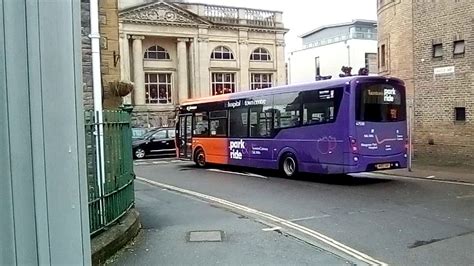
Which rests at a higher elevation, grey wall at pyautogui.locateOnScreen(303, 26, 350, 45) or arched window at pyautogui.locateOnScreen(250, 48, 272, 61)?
grey wall at pyautogui.locateOnScreen(303, 26, 350, 45)

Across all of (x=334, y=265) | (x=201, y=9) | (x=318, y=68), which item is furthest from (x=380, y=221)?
(x=318, y=68)

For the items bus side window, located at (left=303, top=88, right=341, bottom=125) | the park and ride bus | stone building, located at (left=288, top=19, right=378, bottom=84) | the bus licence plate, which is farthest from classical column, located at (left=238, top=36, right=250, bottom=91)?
the bus licence plate

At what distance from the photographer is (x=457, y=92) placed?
61.2 feet

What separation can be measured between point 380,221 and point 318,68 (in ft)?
157

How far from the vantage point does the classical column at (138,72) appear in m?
44.3

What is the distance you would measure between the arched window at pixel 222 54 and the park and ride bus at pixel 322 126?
98.2ft

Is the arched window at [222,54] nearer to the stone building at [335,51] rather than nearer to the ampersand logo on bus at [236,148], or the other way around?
the stone building at [335,51]

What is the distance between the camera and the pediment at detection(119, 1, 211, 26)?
43.9 m

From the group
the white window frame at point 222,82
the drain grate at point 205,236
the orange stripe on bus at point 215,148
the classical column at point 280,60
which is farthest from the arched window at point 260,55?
the drain grate at point 205,236

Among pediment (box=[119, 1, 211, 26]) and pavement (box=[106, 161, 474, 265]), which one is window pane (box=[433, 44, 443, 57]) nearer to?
pavement (box=[106, 161, 474, 265])

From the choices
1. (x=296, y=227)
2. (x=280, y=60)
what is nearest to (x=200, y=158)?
(x=296, y=227)

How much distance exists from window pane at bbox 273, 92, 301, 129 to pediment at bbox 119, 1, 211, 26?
29789 mm

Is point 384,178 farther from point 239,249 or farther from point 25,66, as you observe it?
point 25,66

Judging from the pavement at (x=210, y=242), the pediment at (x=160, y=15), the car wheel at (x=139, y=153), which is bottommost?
the pavement at (x=210, y=242)
